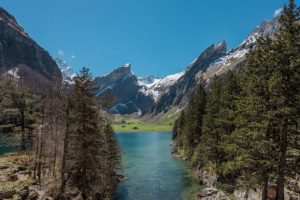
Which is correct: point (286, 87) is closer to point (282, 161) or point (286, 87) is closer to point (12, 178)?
point (282, 161)

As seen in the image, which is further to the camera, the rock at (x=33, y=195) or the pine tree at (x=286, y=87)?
the rock at (x=33, y=195)

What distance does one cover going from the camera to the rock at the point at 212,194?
41.5m

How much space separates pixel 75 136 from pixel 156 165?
176 feet

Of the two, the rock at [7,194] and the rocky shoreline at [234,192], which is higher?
the rock at [7,194]

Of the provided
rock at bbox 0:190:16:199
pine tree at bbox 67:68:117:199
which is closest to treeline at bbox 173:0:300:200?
pine tree at bbox 67:68:117:199

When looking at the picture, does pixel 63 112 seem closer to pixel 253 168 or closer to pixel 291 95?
pixel 253 168

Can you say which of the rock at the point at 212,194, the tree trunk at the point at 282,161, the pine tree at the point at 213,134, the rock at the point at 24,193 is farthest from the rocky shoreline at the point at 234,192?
the rock at the point at 24,193

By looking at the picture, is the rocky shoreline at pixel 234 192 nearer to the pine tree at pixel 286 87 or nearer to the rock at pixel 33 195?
the pine tree at pixel 286 87

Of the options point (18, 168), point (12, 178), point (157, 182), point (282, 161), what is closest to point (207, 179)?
point (157, 182)

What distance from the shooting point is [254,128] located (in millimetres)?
25094

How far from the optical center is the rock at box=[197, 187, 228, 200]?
136 ft

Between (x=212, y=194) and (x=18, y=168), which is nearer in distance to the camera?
(x=18, y=168)

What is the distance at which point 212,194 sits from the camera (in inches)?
1716

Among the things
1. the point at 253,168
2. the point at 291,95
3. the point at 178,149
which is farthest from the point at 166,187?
the point at 178,149
